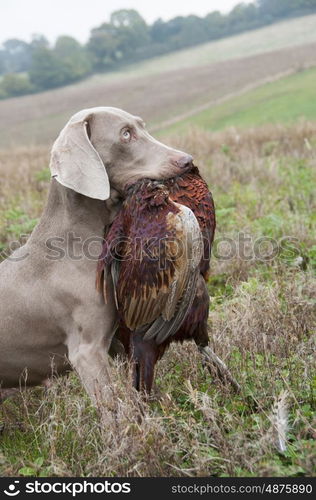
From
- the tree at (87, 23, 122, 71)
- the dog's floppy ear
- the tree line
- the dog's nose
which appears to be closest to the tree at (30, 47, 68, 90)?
the tree line

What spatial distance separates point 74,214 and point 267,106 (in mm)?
19165

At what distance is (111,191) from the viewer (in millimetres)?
3090

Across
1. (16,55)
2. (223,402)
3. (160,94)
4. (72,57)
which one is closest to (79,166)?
(223,402)

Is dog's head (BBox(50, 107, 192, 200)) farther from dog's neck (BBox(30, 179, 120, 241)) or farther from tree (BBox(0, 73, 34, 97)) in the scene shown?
tree (BBox(0, 73, 34, 97))

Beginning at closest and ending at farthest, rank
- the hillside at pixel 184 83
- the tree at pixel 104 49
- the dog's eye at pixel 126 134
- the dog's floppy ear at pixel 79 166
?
the dog's floppy ear at pixel 79 166 < the dog's eye at pixel 126 134 < the hillside at pixel 184 83 < the tree at pixel 104 49

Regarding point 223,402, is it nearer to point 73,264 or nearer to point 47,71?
point 73,264

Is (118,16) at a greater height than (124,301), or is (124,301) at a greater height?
(118,16)

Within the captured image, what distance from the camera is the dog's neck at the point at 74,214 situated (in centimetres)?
308

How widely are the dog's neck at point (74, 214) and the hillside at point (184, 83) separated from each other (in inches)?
738

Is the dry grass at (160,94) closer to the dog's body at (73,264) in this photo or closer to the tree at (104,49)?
the tree at (104,49)

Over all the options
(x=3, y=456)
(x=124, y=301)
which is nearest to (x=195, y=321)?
(x=124, y=301)

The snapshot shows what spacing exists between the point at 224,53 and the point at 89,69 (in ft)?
47.4

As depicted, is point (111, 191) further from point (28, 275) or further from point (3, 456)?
point (3, 456)

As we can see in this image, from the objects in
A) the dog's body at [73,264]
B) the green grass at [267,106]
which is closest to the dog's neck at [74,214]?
the dog's body at [73,264]
